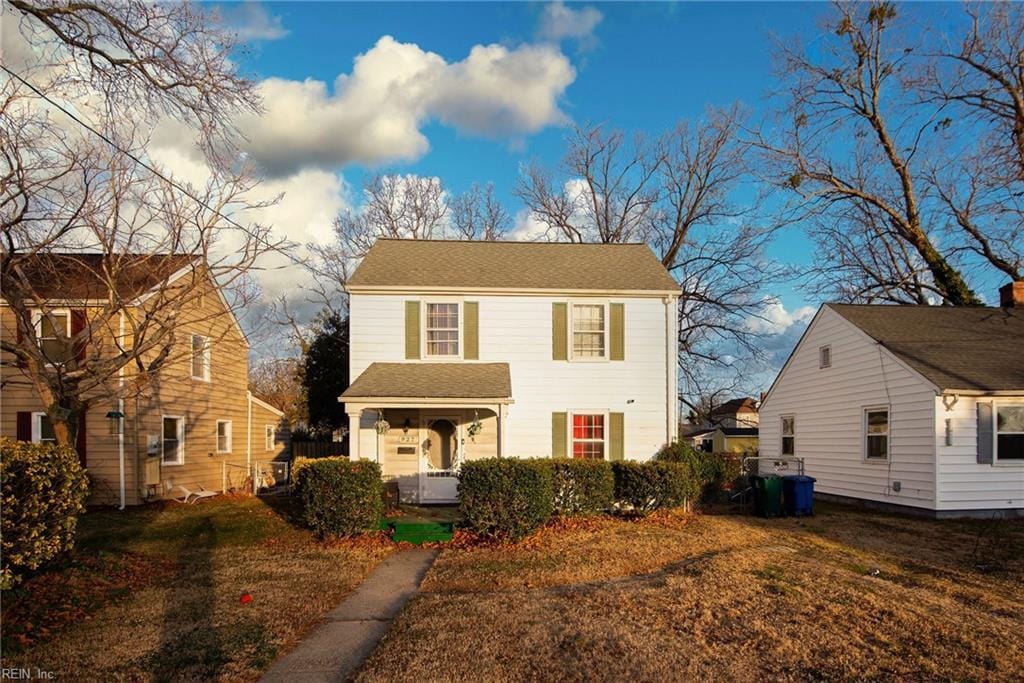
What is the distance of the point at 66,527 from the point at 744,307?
86.6 feet

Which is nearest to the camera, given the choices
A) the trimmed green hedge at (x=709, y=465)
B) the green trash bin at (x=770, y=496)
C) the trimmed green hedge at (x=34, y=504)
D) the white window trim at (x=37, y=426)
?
the trimmed green hedge at (x=34, y=504)

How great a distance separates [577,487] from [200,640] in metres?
7.51

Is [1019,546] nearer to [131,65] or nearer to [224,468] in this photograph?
[131,65]

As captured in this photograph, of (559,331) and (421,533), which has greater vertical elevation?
(559,331)

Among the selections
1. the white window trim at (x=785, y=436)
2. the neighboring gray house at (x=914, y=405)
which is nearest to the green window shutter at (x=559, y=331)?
the neighboring gray house at (x=914, y=405)

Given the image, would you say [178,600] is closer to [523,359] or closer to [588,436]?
[523,359]

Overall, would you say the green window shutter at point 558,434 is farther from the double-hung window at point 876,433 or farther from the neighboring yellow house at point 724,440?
the neighboring yellow house at point 724,440

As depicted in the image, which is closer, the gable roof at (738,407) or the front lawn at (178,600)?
the front lawn at (178,600)

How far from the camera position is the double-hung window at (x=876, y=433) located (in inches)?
642

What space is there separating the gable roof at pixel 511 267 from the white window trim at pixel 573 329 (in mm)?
342

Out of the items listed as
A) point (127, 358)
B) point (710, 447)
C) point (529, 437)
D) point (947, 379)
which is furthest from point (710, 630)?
point (710, 447)

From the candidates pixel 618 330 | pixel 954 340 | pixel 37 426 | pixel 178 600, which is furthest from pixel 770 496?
pixel 37 426

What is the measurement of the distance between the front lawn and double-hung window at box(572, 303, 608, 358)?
7001 mm

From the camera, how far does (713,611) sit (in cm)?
715
